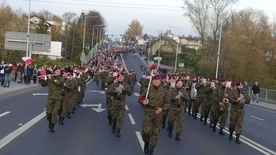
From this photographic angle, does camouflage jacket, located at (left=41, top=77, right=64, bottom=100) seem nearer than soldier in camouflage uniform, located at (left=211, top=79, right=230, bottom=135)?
Yes

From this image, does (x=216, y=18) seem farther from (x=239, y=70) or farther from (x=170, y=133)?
(x=170, y=133)

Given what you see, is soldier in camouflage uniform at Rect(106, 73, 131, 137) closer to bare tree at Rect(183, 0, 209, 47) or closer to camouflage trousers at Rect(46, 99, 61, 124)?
camouflage trousers at Rect(46, 99, 61, 124)

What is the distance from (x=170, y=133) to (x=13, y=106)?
820 centimetres

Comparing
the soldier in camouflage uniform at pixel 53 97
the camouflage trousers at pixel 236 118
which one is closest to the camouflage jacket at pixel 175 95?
the camouflage trousers at pixel 236 118

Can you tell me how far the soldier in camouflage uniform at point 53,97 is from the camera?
476 inches

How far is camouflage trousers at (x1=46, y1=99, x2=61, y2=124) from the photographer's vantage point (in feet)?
39.7

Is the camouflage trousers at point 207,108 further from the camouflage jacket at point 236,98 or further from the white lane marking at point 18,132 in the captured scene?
the white lane marking at point 18,132

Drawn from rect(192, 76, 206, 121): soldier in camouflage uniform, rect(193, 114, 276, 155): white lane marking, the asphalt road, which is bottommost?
rect(193, 114, 276, 155): white lane marking

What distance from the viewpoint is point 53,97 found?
1227 centimetres

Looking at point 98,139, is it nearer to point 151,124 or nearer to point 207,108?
point 151,124

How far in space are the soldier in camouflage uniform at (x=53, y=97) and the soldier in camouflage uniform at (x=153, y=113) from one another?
3435 millimetres

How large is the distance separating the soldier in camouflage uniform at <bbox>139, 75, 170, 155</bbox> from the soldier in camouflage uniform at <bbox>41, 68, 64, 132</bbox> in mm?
3435

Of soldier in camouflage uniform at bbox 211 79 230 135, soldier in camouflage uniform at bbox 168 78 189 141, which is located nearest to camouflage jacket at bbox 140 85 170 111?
soldier in camouflage uniform at bbox 168 78 189 141

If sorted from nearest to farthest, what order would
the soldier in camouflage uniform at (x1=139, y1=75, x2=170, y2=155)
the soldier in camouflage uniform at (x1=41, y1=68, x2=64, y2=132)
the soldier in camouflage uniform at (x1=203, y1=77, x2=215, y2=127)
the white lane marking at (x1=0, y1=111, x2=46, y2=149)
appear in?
1. the soldier in camouflage uniform at (x1=139, y1=75, x2=170, y2=155)
2. the white lane marking at (x1=0, y1=111, x2=46, y2=149)
3. the soldier in camouflage uniform at (x1=41, y1=68, x2=64, y2=132)
4. the soldier in camouflage uniform at (x1=203, y1=77, x2=215, y2=127)
